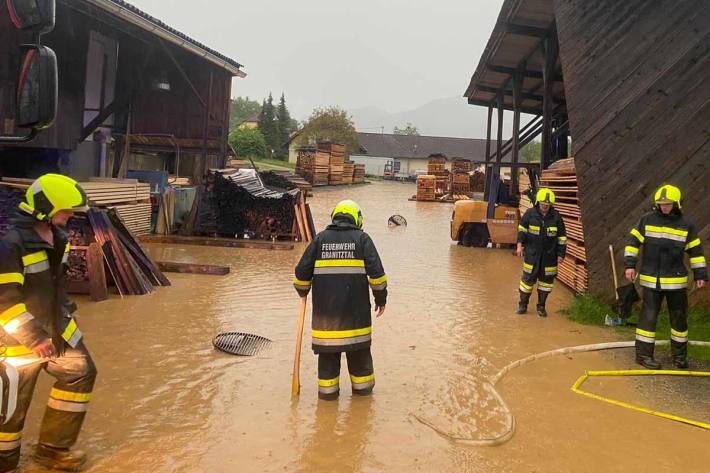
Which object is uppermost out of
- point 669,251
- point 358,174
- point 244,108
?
point 244,108

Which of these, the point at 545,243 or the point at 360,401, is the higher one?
the point at 545,243

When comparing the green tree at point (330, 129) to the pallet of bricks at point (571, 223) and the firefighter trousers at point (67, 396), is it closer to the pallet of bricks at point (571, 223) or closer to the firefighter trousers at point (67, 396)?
the pallet of bricks at point (571, 223)

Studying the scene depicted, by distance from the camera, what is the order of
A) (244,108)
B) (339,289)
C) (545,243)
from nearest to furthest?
(339,289)
(545,243)
(244,108)

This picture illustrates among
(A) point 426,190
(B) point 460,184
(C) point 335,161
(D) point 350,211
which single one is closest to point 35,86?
(D) point 350,211

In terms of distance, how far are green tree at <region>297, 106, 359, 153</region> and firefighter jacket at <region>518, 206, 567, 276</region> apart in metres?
57.6

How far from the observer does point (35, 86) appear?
347cm

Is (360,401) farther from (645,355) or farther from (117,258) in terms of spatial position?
(117,258)

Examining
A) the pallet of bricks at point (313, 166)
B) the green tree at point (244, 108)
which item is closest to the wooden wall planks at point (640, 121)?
the pallet of bricks at point (313, 166)

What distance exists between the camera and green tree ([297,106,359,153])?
6619cm

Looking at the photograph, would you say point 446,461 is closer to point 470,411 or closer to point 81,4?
point 470,411

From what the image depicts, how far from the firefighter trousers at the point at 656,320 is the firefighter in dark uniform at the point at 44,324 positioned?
5.32 m

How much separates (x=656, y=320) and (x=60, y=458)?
18.4 feet

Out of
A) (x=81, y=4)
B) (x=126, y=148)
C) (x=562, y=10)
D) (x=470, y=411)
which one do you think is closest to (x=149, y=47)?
(x=126, y=148)

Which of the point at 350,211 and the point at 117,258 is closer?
the point at 350,211
